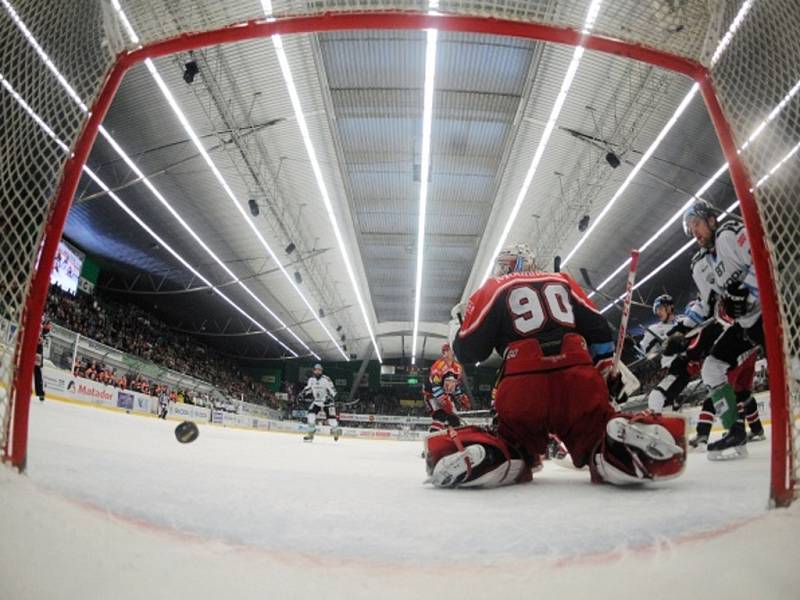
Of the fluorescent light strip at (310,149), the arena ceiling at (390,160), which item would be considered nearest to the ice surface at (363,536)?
the fluorescent light strip at (310,149)

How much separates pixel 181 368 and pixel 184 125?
14.8 metres

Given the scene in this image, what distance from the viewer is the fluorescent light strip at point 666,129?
1475 millimetres

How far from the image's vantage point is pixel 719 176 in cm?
938

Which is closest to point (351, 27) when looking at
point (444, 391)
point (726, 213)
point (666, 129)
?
point (726, 213)

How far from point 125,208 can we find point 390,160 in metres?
7.35

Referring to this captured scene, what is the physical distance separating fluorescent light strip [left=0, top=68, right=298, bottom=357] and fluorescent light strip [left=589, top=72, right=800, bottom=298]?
1.97 meters

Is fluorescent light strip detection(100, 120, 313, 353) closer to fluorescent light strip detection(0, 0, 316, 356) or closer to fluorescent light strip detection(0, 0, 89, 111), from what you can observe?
fluorescent light strip detection(0, 0, 316, 356)

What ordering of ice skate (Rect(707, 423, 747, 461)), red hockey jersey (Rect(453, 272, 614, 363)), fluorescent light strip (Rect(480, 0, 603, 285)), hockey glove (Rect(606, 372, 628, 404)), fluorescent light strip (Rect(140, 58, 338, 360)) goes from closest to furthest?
red hockey jersey (Rect(453, 272, 614, 363)), hockey glove (Rect(606, 372, 628, 404)), ice skate (Rect(707, 423, 747, 461)), fluorescent light strip (Rect(480, 0, 603, 285)), fluorescent light strip (Rect(140, 58, 338, 360))

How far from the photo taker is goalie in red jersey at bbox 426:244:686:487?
1795 mm

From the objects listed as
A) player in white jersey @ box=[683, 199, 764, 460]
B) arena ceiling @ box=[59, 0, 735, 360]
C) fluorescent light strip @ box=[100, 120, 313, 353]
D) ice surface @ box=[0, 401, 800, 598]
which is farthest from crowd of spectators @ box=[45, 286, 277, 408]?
player in white jersey @ box=[683, 199, 764, 460]

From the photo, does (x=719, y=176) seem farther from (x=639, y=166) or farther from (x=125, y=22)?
(x=125, y=22)

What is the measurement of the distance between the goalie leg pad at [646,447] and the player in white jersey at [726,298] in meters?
1.20

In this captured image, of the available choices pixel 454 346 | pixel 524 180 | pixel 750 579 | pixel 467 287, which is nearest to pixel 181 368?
Result: pixel 467 287

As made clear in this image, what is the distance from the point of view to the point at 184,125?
9.11 metres
